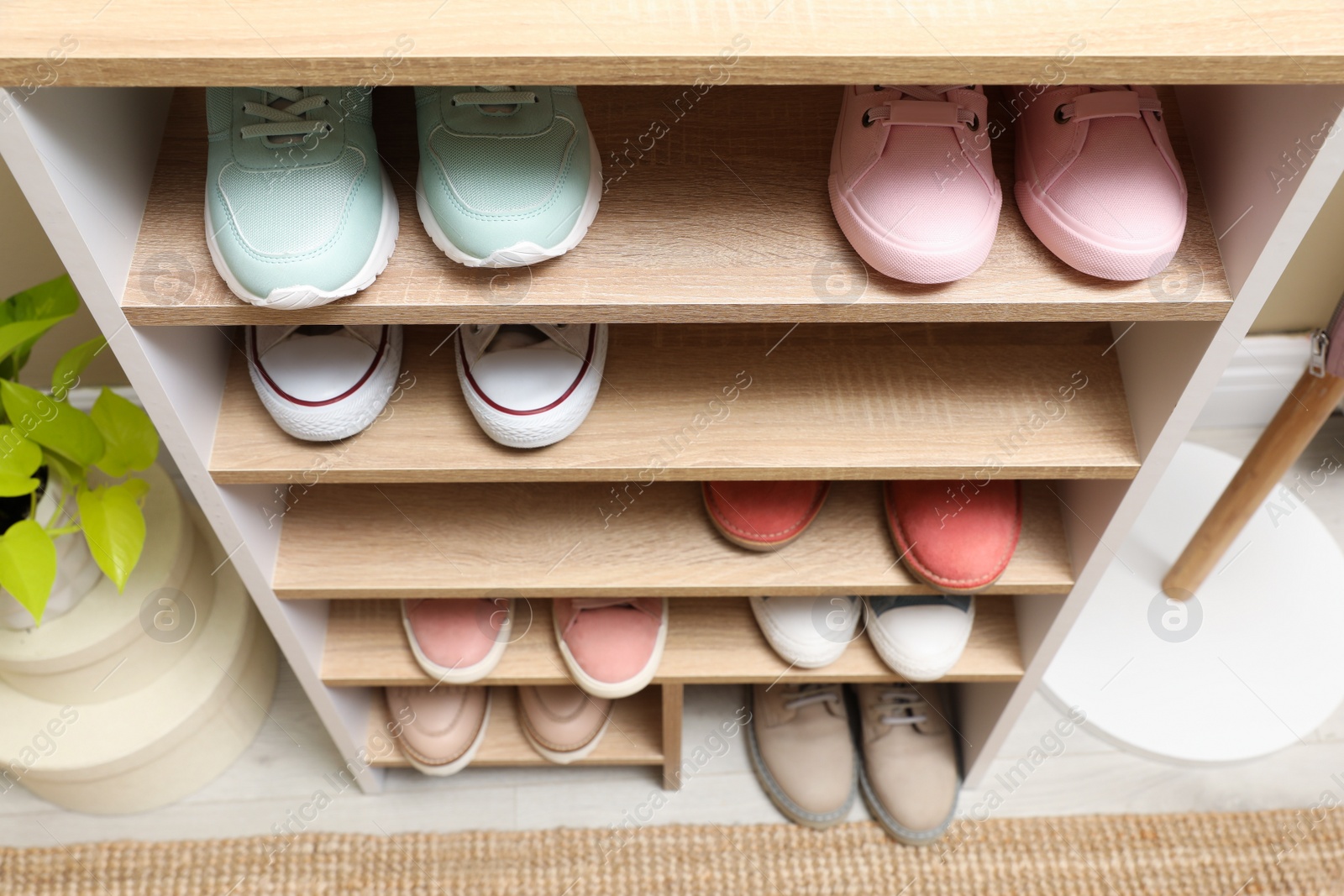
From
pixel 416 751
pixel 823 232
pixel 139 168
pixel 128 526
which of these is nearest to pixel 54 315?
pixel 128 526

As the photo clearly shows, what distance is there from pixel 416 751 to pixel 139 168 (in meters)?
0.75

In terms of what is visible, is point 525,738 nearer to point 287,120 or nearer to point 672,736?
point 672,736

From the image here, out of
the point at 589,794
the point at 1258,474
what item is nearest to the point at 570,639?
the point at 589,794

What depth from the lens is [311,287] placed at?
26.4 inches

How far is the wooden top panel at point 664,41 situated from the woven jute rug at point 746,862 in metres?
1.02

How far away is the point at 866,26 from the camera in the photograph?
554mm

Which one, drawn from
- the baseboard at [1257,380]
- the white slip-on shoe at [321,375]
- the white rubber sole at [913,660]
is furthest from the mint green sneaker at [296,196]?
the baseboard at [1257,380]

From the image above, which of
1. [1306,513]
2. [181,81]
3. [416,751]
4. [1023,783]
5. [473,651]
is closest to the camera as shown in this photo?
[181,81]

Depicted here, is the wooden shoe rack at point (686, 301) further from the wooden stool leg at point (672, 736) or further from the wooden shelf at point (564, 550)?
the wooden stool leg at point (672, 736)

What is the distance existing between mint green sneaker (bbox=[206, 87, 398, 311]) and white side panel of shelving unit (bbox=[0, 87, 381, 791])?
0.19 ft

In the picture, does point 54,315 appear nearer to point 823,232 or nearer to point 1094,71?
point 823,232

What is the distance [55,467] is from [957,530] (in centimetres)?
88

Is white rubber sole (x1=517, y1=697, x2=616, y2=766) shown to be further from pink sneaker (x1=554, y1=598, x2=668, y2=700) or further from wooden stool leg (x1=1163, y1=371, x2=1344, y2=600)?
wooden stool leg (x1=1163, y1=371, x2=1344, y2=600)

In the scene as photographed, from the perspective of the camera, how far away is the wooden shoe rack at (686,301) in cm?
55
